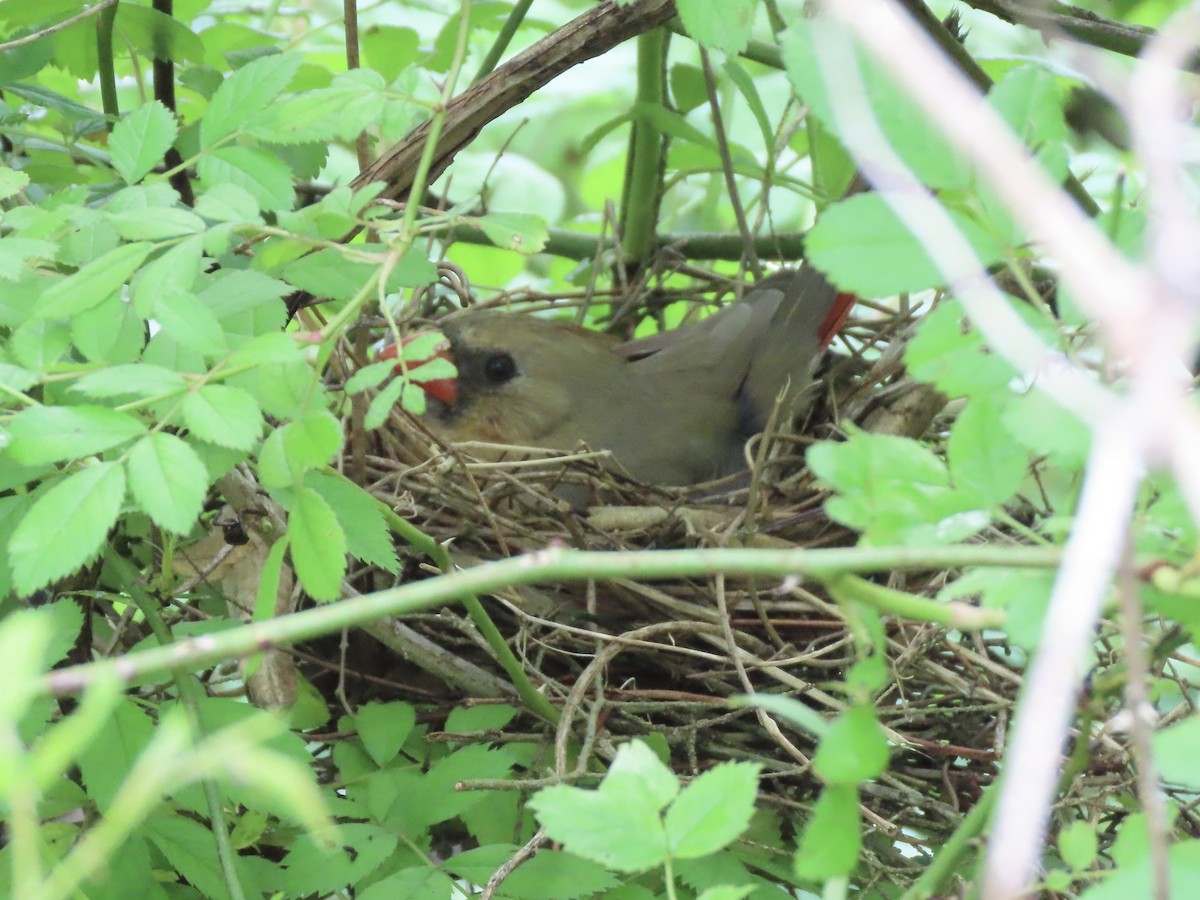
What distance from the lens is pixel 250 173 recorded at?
1.29m

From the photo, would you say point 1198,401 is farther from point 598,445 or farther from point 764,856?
point 598,445

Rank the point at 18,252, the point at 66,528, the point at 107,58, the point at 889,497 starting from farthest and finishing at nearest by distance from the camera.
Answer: the point at 107,58
the point at 18,252
the point at 66,528
the point at 889,497

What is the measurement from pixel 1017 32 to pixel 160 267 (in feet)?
10.6

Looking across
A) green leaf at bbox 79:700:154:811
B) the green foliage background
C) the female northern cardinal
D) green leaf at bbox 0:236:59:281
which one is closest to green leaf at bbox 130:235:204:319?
the green foliage background

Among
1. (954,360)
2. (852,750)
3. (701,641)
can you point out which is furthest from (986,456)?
(701,641)

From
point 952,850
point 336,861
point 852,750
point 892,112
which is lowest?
point 336,861

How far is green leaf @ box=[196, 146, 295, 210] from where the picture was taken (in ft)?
4.19

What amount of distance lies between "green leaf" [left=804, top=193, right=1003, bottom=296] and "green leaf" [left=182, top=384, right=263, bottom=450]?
1.41ft

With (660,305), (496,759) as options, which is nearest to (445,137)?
(496,759)

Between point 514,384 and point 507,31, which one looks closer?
point 507,31

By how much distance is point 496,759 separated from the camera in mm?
1426

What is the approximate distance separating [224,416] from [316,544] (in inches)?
4.8

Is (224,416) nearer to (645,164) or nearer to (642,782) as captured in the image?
(642,782)

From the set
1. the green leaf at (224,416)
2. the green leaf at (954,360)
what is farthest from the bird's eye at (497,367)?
the green leaf at (954,360)
